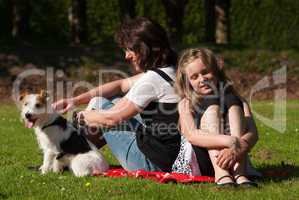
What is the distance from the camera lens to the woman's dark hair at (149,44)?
683 cm

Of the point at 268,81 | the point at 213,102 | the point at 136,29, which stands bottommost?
the point at 268,81

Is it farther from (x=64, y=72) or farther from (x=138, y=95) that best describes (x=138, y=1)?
(x=138, y=95)

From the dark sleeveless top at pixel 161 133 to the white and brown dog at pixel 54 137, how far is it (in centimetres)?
67

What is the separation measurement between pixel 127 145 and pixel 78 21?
2011 centimetres

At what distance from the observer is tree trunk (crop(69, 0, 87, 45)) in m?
26.5

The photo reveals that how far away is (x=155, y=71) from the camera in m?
6.75

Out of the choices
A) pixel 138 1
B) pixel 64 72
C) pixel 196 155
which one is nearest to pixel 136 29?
pixel 196 155

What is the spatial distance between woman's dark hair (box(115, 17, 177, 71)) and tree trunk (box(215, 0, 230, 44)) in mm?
21482

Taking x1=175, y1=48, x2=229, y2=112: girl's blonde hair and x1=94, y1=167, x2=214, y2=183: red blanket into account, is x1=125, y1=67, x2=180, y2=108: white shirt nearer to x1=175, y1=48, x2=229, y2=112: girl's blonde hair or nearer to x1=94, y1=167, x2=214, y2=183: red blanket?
x1=175, y1=48, x2=229, y2=112: girl's blonde hair

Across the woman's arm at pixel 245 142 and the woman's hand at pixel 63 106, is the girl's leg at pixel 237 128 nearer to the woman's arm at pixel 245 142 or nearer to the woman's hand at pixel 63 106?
the woman's arm at pixel 245 142

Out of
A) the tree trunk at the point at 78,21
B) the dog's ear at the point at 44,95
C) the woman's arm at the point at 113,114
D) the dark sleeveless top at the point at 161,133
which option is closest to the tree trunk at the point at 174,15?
the tree trunk at the point at 78,21

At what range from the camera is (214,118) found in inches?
252

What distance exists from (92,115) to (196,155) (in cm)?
125

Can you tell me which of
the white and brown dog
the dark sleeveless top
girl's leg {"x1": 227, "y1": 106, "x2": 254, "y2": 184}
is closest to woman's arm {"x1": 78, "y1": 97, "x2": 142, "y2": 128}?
the dark sleeveless top
